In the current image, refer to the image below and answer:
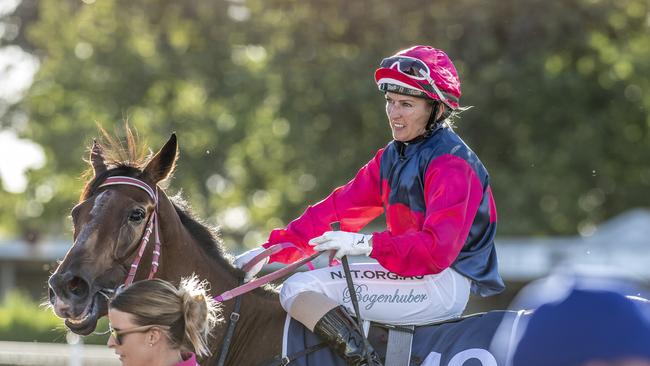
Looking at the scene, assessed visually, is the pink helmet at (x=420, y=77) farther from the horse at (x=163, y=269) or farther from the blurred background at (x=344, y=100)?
the blurred background at (x=344, y=100)

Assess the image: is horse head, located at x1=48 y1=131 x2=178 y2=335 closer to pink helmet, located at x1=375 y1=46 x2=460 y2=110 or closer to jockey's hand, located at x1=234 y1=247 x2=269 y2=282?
jockey's hand, located at x1=234 y1=247 x2=269 y2=282

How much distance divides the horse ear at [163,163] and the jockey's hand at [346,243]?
72 centimetres

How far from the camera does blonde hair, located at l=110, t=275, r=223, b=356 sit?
9.71 ft

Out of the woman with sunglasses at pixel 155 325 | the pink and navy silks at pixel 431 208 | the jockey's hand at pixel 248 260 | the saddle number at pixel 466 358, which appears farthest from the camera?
the jockey's hand at pixel 248 260

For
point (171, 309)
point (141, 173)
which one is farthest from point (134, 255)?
point (171, 309)

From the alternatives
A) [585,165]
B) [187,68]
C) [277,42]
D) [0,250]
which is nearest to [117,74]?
[187,68]

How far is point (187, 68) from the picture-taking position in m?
22.0

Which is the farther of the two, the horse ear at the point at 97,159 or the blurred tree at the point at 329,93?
the blurred tree at the point at 329,93

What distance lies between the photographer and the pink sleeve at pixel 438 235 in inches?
138

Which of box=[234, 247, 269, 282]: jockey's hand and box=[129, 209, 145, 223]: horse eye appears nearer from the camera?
box=[129, 209, 145, 223]: horse eye

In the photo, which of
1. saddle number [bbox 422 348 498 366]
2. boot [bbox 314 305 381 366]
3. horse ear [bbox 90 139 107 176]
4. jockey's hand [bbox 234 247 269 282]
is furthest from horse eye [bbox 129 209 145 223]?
saddle number [bbox 422 348 498 366]

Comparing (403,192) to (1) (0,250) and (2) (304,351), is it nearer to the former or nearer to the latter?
(2) (304,351)

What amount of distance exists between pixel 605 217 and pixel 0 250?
581 inches

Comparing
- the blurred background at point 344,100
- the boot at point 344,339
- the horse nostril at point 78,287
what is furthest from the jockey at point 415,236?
the blurred background at point 344,100
